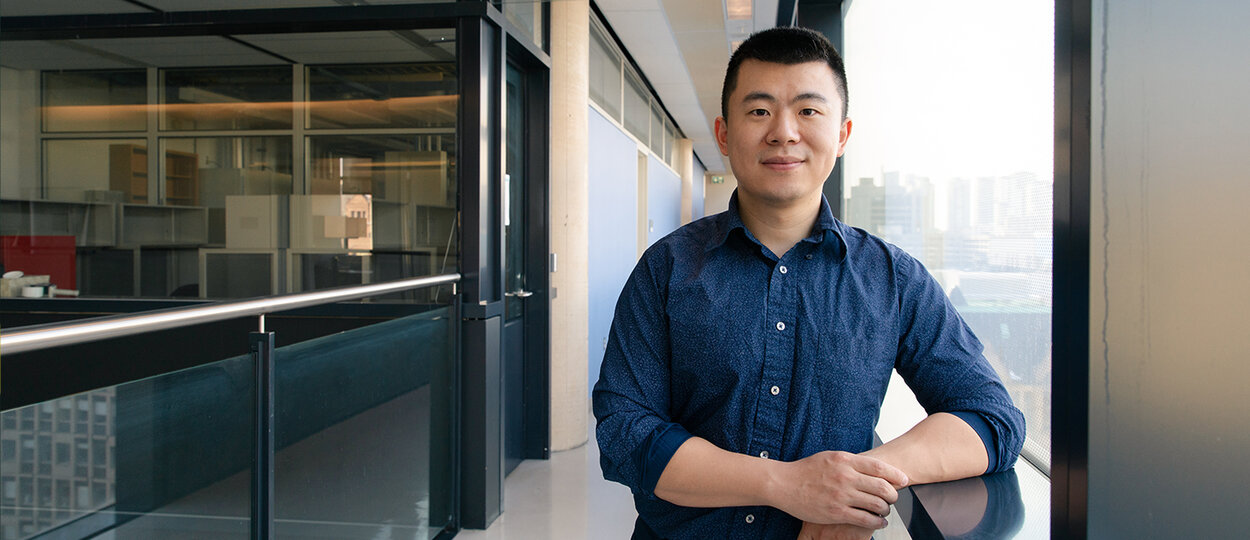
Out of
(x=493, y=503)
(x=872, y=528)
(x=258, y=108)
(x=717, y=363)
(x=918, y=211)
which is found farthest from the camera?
(x=258, y=108)

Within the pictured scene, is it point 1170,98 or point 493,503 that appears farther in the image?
point 493,503

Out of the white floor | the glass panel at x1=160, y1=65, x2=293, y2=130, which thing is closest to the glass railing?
the white floor

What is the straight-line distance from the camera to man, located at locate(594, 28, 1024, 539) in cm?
108

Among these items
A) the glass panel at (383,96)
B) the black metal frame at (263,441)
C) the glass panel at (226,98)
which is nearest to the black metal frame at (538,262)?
the glass panel at (383,96)

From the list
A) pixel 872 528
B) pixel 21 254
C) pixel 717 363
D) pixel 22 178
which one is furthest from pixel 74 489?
pixel 22 178

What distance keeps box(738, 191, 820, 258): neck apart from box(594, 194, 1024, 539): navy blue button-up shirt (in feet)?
0.08

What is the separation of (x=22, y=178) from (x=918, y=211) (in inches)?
257

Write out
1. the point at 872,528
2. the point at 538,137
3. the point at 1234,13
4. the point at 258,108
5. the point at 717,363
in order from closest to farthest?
the point at 1234,13 < the point at 872,528 < the point at 717,363 < the point at 538,137 < the point at 258,108

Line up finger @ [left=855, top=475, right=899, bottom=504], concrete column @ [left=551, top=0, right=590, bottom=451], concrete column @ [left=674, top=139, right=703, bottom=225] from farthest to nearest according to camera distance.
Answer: concrete column @ [left=674, top=139, right=703, bottom=225] < concrete column @ [left=551, top=0, right=590, bottom=451] < finger @ [left=855, top=475, right=899, bottom=504]

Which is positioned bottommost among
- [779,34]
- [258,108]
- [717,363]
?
[717,363]

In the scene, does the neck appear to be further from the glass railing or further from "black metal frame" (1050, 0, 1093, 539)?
the glass railing

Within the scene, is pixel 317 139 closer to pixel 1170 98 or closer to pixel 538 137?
pixel 538 137

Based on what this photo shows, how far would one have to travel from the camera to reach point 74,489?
1.55 meters

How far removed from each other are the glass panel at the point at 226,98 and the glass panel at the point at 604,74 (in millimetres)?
2123
